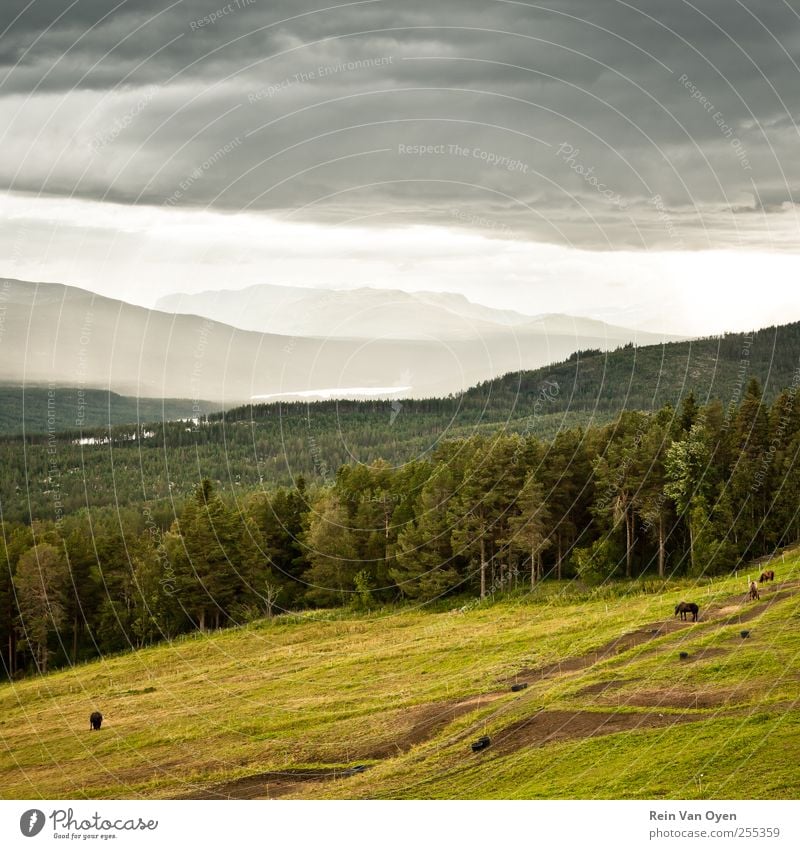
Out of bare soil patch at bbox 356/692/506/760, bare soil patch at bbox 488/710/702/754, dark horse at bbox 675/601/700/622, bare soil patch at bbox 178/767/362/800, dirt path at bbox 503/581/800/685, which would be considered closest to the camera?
bare soil patch at bbox 488/710/702/754

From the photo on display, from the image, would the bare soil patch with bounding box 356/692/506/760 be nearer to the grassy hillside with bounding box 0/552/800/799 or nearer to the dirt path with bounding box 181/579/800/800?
the dirt path with bounding box 181/579/800/800

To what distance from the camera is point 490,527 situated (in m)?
65.9

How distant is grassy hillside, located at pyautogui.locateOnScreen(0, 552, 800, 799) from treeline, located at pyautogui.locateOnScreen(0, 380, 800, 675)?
11.6 metres

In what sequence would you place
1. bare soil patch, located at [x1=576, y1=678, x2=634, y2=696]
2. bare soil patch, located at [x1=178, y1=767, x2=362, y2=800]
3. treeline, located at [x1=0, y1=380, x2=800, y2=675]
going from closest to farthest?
bare soil patch, located at [x1=178, y1=767, x2=362, y2=800]
bare soil patch, located at [x1=576, y1=678, x2=634, y2=696]
treeline, located at [x1=0, y1=380, x2=800, y2=675]

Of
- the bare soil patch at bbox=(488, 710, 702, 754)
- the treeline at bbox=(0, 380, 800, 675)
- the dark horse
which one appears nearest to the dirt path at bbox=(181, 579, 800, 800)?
the bare soil patch at bbox=(488, 710, 702, 754)

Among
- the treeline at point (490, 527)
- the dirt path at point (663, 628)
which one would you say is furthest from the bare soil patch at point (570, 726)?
the treeline at point (490, 527)

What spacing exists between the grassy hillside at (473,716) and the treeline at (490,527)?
457 inches

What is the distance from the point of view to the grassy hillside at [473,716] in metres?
28.6

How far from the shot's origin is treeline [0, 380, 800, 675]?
2584 inches

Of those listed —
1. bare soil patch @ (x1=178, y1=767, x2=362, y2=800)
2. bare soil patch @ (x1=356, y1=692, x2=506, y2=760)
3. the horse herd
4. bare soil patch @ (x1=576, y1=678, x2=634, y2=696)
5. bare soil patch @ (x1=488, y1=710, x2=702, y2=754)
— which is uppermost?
the horse herd

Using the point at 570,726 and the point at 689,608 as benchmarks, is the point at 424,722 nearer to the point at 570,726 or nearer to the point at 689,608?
the point at 570,726

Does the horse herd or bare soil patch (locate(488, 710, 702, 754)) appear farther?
the horse herd

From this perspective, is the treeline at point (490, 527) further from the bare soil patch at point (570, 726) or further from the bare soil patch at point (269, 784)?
the bare soil patch at point (269, 784)
